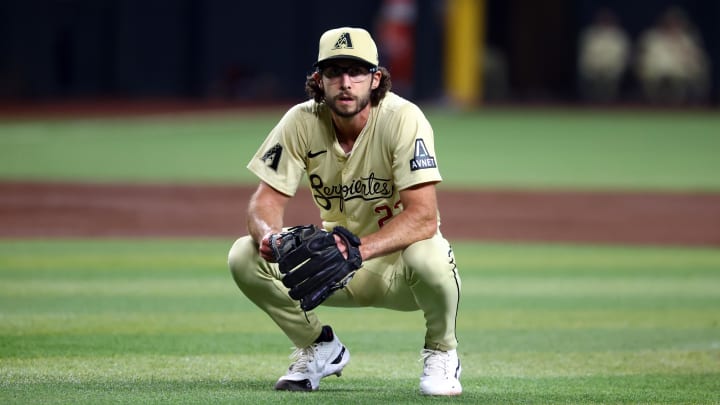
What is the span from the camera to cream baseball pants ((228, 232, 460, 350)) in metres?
5.03

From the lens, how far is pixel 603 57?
28.9m

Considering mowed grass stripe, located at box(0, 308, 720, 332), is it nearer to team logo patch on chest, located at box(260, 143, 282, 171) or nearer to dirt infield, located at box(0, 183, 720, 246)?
team logo patch on chest, located at box(260, 143, 282, 171)

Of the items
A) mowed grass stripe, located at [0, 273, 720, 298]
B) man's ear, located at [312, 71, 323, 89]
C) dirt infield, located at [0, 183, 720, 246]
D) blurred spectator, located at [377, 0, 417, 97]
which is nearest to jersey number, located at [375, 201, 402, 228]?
man's ear, located at [312, 71, 323, 89]

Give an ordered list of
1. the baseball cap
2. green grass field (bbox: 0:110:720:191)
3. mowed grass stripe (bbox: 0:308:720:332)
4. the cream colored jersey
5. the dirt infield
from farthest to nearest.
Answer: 1. green grass field (bbox: 0:110:720:191)
2. the dirt infield
3. mowed grass stripe (bbox: 0:308:720:332)
4. the cream colored jersey
5. the baseball cap

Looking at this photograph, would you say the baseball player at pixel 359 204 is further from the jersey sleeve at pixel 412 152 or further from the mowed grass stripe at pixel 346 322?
the mowed grass stripe at pixel 346 322

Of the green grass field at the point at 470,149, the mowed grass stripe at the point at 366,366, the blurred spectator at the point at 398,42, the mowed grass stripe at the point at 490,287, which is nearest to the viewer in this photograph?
the mowed grass stripe at the point at 366,366

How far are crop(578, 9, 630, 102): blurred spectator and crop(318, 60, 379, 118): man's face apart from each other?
24277 mm

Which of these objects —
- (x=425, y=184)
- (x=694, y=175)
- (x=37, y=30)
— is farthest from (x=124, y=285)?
(x=37, y=30)

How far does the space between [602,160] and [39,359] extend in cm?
1395

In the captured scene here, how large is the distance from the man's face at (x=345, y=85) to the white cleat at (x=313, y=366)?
1.06 meters

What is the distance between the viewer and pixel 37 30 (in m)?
26.0

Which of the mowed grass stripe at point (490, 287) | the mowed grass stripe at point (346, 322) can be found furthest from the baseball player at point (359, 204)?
the mowed grass stripe at point (490, 287)

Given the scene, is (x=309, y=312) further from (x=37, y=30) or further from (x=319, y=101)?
(x=37, y=30)

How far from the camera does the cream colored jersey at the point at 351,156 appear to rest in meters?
5.23
